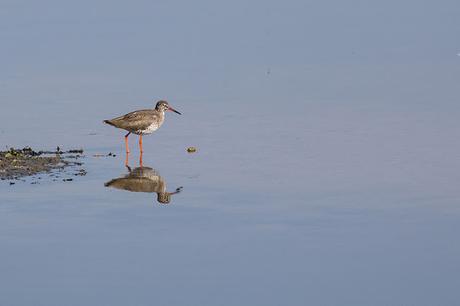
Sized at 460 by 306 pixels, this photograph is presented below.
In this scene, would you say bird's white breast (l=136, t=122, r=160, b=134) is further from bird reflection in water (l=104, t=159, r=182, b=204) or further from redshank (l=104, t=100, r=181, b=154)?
bird reflection in water (l=104, t=159, r=182, b=204)

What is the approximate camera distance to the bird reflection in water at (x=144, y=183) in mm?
16750

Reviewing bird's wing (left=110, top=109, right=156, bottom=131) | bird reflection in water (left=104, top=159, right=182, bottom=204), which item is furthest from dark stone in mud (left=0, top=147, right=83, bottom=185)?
bird's wing (left=110, top=109, right=156, bottom=131)

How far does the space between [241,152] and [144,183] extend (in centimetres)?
218

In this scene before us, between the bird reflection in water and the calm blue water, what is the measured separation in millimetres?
158

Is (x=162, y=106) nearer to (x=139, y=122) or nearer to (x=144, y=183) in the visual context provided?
(x=139, y=122)

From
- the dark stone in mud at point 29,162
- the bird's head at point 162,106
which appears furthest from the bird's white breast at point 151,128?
the dark stone in mud at point 29,162

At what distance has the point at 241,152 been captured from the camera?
1911cm

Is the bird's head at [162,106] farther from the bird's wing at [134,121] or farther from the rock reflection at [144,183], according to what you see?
the rock reflection at [144,183]

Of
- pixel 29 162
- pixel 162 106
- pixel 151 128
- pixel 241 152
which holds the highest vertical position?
pixel 162 106

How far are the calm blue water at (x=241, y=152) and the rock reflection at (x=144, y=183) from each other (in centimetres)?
16

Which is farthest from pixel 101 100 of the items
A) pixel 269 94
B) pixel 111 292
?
pixel 111 292

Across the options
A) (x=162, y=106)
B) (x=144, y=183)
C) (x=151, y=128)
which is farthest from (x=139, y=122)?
(x=144, y=183)

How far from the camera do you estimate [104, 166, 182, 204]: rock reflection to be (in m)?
16.8

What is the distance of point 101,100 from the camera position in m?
23.3
